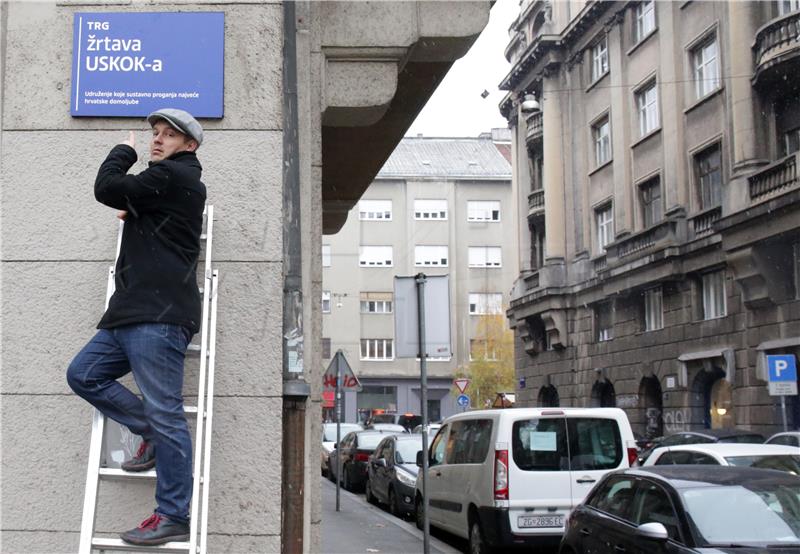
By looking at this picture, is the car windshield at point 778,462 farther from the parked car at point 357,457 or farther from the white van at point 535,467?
the parked car at point 357,457

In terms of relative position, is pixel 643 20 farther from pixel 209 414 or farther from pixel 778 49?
pixel 209 414

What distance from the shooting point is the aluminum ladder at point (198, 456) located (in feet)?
15.1

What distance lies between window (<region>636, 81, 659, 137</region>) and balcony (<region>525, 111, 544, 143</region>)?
8586 mm

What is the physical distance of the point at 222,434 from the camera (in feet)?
18.1

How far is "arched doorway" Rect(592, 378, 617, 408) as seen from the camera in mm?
39809

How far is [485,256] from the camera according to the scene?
247ft

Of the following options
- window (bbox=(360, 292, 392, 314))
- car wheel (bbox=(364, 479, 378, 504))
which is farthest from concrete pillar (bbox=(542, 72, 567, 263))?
window (bbox=(360, 292, 392, 314))

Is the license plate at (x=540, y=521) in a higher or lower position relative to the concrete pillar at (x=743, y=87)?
lower

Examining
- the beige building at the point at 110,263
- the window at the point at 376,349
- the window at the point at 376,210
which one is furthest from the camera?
the window at the point at 376,210

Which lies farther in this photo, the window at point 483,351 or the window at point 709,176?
the window at point 483,351

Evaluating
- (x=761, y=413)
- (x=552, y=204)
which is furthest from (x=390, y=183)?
(x=761, y=413)

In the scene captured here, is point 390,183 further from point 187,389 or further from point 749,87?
point 187,389

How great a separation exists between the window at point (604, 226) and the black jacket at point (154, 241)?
118ft

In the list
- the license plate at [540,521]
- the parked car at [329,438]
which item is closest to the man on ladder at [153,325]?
the license plate at [540,521]
